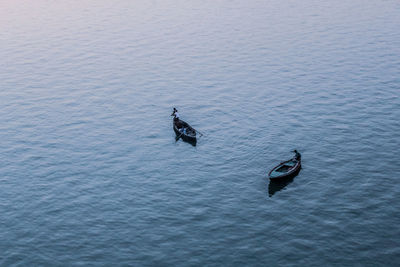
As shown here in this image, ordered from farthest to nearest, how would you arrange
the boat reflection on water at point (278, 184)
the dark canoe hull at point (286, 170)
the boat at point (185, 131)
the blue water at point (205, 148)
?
1. the boat at point (185, 131)
2. the dark canoe hull at point (286, 170)
3. the boat reflection on water at point (278, 184)
4. the blue water at point (205, 148)

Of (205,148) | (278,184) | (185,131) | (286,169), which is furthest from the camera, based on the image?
(185,131)

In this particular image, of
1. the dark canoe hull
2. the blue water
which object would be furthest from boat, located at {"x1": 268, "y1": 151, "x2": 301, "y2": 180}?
the blue water

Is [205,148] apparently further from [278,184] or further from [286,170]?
[278,184]

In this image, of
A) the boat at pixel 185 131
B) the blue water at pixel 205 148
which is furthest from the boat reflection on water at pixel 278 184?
the boat at pixel 185 131

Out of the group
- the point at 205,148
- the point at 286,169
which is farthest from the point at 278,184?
the point at 205,148

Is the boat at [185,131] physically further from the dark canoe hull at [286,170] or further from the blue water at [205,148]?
the dark canoe hull at [286,170]
